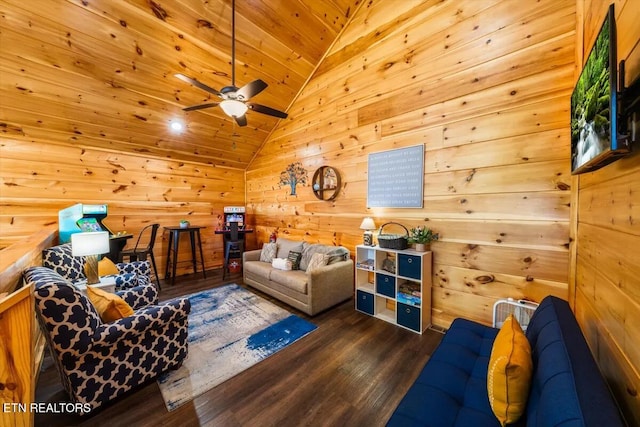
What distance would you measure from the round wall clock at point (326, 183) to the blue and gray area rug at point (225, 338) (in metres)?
1.86

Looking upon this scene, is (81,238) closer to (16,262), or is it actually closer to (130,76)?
(16,262)

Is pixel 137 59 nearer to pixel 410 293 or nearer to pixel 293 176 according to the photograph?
pixel 293 176

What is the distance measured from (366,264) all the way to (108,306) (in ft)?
8.58

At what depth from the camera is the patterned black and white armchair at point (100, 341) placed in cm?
144

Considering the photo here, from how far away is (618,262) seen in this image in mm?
1023

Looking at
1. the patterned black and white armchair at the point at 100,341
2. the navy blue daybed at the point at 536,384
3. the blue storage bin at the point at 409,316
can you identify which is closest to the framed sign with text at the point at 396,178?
the blue storage bin at the point at 409,316

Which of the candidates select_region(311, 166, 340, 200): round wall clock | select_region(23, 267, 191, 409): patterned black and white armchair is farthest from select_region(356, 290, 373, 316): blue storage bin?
select_region(23, 267, 191, 409): patterned black and white armchair

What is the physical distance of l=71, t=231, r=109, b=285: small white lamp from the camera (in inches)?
88.4

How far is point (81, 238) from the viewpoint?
2256mm

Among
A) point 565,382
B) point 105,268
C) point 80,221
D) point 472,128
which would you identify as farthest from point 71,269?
point 472,128

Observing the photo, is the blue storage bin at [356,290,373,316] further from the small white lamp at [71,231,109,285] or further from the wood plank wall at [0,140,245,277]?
the wood plank wall at [0,140,245,277]

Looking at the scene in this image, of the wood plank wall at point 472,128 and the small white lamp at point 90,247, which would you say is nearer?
the wood plank wall at point 472,128

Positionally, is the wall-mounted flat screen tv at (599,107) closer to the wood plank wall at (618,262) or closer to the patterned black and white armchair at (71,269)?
the wood plank wall at (618,262)

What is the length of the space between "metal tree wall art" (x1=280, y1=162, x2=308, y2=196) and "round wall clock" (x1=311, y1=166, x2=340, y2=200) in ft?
1.18
